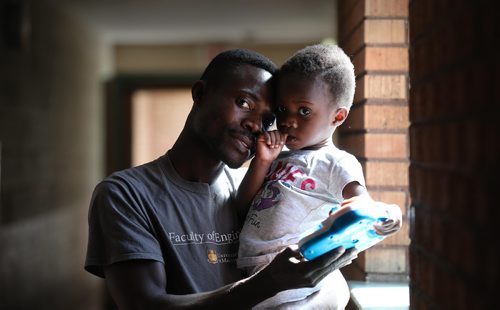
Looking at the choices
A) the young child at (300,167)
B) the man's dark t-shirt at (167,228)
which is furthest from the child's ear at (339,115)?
the man's dark t-shirt at (167,228)

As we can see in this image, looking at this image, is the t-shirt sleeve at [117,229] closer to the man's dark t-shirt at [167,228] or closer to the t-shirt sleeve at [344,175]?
the man's dark t-shirt at [167,228]

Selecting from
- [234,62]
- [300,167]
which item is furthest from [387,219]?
[234,62]

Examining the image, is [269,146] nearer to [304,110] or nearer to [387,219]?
[304,110]

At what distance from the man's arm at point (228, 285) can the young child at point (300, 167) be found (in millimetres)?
207

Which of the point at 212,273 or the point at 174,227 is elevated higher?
the point at 174,227

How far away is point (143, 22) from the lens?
5.42 meters

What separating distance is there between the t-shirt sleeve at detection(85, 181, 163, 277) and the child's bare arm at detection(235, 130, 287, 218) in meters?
0.30

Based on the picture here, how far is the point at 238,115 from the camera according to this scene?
1666mm

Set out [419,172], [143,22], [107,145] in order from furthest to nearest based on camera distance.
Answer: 1. [107,145]
2. [143,22]
3. [419,172]

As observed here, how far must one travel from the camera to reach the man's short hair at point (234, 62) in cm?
174

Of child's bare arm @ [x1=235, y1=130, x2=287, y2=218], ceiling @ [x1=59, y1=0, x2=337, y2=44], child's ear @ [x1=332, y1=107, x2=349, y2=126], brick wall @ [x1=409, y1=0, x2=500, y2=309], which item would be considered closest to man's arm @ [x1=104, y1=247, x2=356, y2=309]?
brick wall @ [x1=409, y1=0, x2=500, y2=309]

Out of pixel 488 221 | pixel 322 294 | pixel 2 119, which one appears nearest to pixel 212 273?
pixel 322 294

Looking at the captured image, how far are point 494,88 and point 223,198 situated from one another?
99cm

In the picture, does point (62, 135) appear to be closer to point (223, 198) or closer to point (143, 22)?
point (143, 22)
